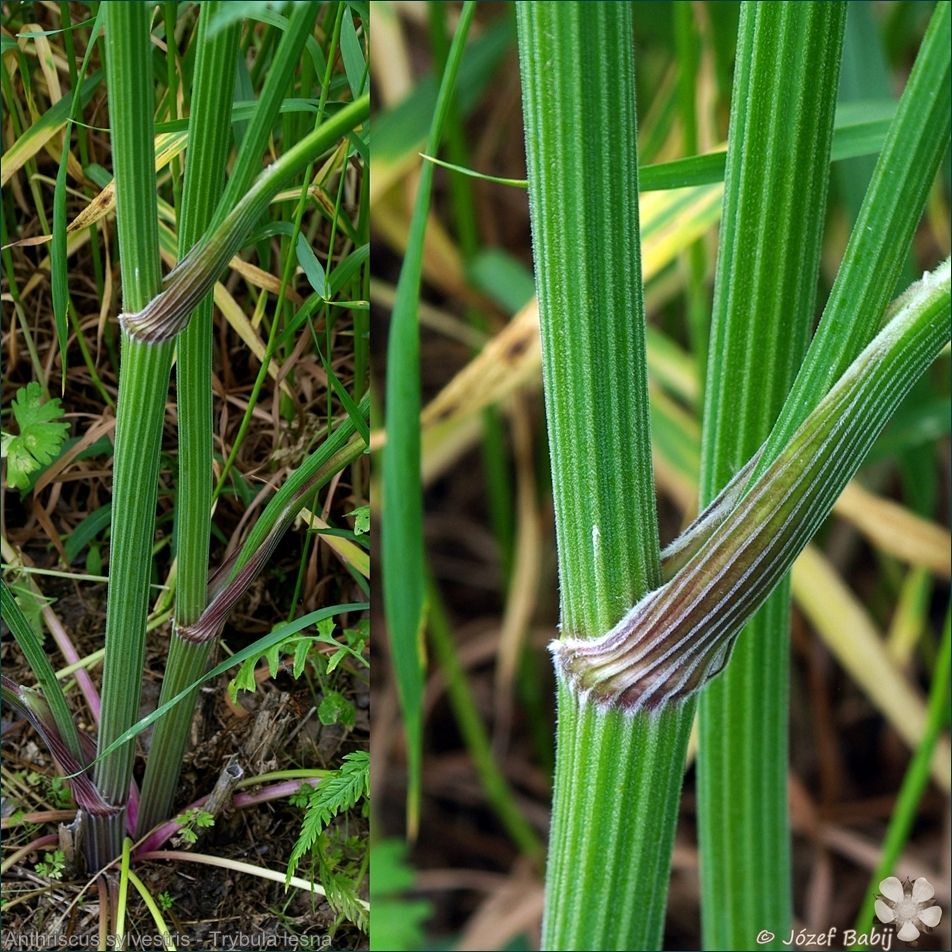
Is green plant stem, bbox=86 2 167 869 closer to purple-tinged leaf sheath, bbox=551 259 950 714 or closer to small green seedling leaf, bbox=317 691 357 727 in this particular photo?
small green seedling leaf, bbox=317 691 357 727

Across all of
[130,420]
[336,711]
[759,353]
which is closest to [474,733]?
[336,711]

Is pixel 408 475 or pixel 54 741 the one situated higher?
pixel 408 475

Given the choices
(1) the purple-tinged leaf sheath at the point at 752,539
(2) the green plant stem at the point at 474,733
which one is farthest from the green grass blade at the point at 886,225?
(2) the green plant stem at the point at 474,733

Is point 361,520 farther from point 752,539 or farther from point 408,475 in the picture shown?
point 752,539

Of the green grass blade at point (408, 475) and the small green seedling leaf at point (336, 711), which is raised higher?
the green grass blade at point (408, 475)

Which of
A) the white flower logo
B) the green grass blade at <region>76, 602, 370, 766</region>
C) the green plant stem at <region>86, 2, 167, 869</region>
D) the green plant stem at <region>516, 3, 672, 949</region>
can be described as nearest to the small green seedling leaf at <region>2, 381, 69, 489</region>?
the green plant stem at <region>86, 2, 167, 869</region>

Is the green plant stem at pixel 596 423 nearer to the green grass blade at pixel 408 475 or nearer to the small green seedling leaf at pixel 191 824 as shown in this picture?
the green grass blade at pixel 408 475
